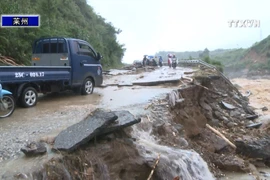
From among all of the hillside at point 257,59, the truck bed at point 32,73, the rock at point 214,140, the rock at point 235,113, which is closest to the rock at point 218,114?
the rock at point 235,113

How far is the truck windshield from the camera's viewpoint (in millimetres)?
10604

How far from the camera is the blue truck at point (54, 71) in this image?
8.38 meters

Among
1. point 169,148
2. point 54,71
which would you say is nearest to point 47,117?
point 54,71

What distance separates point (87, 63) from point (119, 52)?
87.1 ft

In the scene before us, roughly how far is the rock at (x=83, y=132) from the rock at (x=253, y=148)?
533 cm

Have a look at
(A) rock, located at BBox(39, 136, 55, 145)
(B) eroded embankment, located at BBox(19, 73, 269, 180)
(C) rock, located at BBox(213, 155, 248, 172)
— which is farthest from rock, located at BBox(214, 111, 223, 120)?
(A) rock, located at BBox(39, 136, 55, 145)

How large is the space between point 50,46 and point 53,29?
1060 centimetres

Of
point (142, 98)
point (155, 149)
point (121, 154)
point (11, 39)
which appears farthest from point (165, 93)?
point (11, 39)

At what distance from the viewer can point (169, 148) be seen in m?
6.55

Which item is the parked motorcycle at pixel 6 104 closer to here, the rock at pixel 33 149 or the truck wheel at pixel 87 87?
the rock at pixel 33 149

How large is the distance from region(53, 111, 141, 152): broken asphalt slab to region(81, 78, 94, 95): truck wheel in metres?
5.57

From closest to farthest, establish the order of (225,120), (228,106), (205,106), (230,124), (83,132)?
1. (83,132)
2. (230,124)
3. (225,120)
4. (205,106)
5. (228,106)

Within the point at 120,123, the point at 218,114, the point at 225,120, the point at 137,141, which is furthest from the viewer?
the point at 218,114

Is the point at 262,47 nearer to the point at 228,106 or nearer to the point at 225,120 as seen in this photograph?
the point at 228,106
